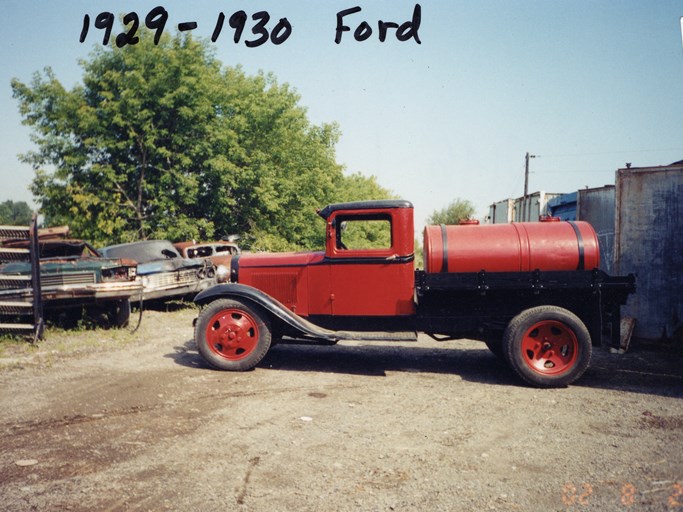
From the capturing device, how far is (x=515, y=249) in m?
5.46

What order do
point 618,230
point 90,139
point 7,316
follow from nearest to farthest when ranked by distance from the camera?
point 618,230
point 7,316
point 90,139

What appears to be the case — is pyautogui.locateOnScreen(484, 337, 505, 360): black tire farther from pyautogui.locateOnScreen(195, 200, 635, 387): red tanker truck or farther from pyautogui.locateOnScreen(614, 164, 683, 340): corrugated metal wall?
pyautogui.locateOnScreen(614, 164, 683, 340): corrugated metal wall

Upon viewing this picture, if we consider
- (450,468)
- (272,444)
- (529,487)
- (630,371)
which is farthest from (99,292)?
(630,371)

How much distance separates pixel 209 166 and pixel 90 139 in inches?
174

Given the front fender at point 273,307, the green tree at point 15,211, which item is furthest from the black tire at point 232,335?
the green tree at point 15,211

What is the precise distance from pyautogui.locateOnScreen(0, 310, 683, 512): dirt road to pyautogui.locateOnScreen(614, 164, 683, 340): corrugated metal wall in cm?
136

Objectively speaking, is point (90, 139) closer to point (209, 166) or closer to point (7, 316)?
point (209, 166)

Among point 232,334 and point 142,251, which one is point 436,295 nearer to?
point 232,334

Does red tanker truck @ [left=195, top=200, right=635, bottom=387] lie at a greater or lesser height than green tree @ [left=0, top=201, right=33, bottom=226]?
lesser

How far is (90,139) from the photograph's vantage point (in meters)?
17.4

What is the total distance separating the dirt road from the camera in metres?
2.93

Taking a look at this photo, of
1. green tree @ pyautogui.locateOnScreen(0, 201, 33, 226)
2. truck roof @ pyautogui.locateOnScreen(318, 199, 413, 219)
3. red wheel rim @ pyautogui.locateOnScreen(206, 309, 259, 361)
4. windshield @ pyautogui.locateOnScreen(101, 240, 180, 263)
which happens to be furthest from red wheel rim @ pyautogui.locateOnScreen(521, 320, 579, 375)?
green tree @ pyautogui.locateOnScreen(0, 201, 33, 226)

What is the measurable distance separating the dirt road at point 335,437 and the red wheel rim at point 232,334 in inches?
11.6

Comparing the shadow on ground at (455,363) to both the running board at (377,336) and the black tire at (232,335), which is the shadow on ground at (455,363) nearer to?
the black tire at (232,335)
